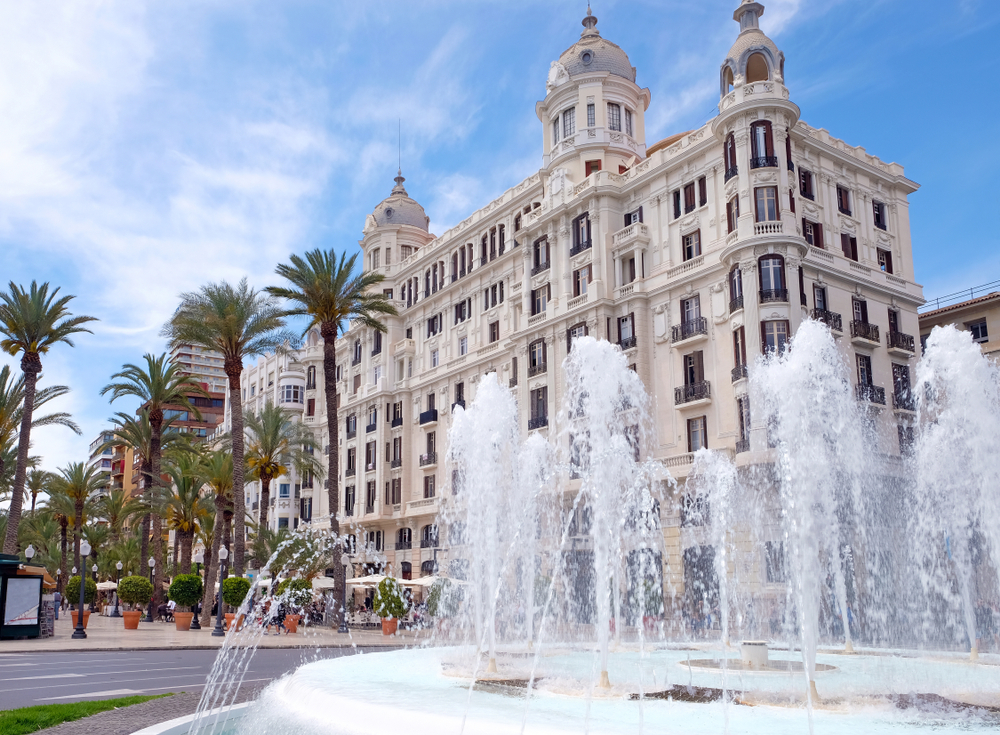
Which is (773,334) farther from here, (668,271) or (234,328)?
(234,328)

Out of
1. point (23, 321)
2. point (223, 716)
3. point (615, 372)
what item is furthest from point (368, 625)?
point (223, 716)

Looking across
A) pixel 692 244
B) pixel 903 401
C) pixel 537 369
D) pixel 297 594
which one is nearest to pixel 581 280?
pixel 537 369

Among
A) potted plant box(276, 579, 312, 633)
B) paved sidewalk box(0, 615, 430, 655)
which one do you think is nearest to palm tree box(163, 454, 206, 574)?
potted plant box(276, 579, 312, 633)

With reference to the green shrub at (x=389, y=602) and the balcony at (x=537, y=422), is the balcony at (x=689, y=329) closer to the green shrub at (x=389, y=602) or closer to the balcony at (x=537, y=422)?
the balcony at (x=537, y=422)

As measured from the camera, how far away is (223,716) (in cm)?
1087

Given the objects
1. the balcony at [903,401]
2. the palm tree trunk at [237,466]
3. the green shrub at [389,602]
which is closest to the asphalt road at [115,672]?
the green shrub at [389,602]

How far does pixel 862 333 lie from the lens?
1485 inches

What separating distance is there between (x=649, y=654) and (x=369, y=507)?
140 feet

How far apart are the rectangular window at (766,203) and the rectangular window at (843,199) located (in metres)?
5.51

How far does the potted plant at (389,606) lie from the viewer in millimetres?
34375

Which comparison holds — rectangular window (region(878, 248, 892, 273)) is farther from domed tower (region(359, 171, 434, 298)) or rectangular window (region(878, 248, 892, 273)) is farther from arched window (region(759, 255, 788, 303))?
domed tower (region(359, 171, 434, 298))

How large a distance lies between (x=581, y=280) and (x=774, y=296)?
11.7m

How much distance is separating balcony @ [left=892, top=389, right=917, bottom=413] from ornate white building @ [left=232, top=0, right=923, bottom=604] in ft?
0.18

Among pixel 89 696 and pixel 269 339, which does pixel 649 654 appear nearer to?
pixel 89 696
